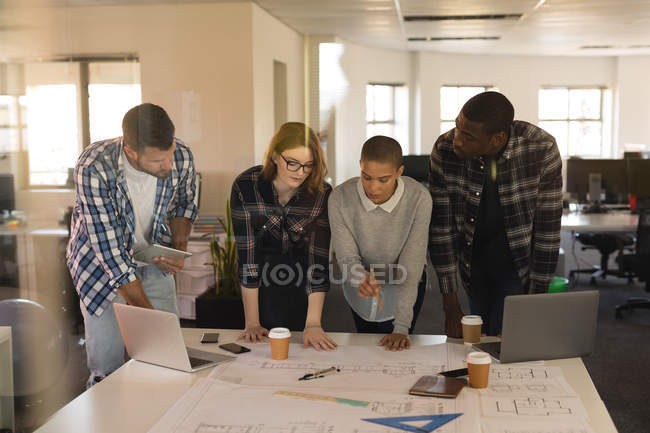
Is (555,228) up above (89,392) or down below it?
above

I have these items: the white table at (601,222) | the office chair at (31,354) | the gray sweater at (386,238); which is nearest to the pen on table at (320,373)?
the gray sweater at (386,238)

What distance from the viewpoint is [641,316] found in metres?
4.79

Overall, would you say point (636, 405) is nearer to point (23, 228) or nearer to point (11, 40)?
point (23, 228)

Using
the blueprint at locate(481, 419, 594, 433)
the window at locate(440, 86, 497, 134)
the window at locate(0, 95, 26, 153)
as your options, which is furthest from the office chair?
the window at locate(440, 86, 497, 134)

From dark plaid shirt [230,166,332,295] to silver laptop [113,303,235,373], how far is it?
16.3 inches

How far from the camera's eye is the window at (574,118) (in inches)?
420

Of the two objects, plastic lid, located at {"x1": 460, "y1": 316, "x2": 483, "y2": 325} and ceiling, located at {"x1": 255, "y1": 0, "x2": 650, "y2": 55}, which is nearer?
plastic lid, located at {"x1": 460, "y1": 316, "x2": 483, "y2": 325}

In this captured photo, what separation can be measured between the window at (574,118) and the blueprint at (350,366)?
31.6ft

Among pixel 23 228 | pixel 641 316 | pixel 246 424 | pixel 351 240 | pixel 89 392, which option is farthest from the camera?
pixel 641 316

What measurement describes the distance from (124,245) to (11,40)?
2.51ft

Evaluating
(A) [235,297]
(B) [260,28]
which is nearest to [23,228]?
(A) [235,297]

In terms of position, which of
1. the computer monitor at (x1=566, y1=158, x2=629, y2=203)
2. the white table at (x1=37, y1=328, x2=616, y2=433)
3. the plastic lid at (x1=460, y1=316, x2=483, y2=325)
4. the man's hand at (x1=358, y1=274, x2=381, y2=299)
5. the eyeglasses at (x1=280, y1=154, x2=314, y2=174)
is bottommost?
the white table at (x1=37, y1=328, x2=616, y2=433)

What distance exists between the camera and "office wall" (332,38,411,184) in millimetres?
8266

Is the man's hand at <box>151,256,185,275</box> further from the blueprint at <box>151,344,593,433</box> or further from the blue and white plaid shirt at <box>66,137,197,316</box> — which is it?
the blueprint at <box>151,344,593,433</box>
